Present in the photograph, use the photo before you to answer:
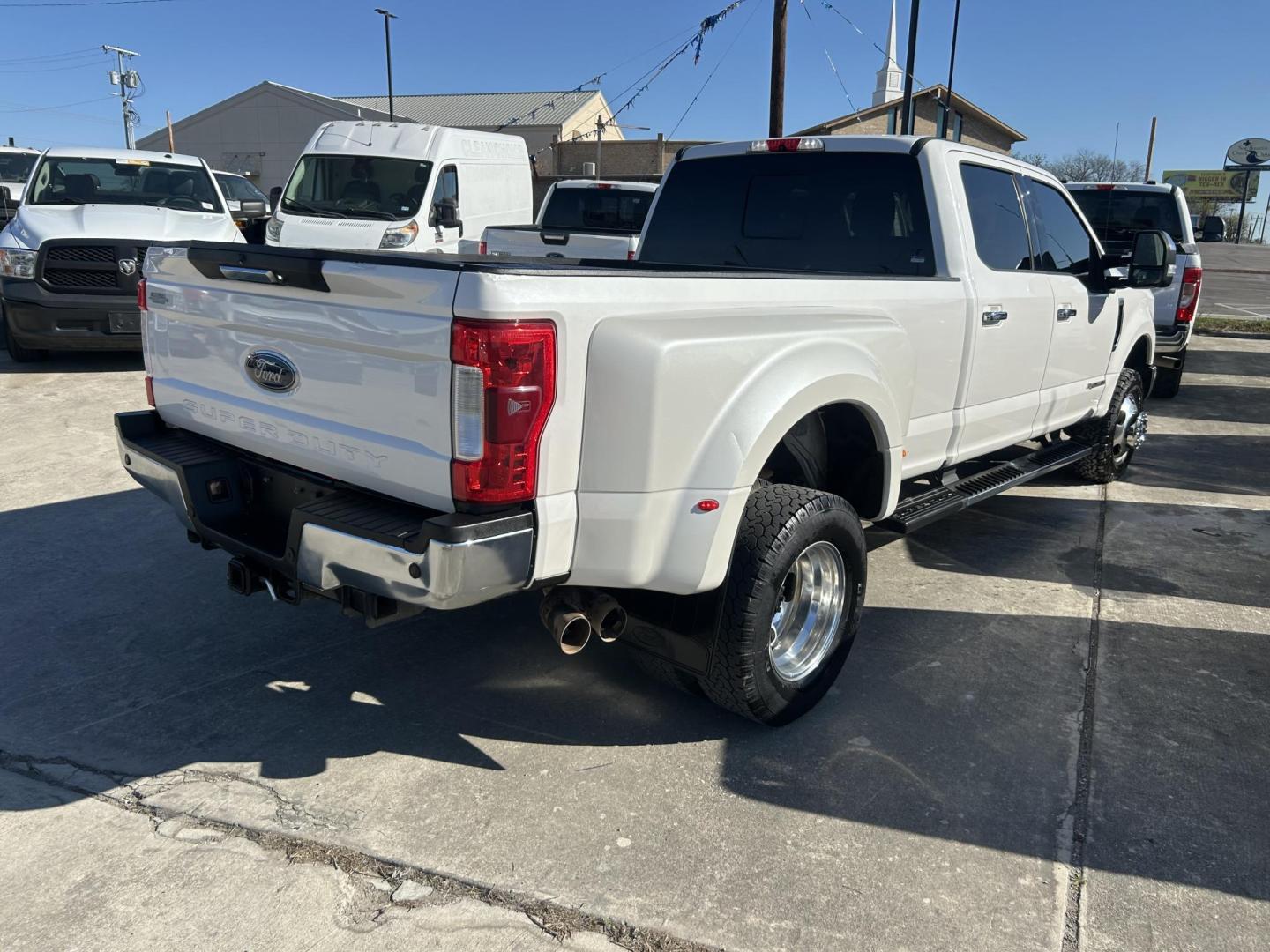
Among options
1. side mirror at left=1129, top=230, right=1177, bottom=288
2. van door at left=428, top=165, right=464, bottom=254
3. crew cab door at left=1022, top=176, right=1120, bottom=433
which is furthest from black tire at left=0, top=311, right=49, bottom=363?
side mirror at left=1129, top=230, right=1177, bottom=288

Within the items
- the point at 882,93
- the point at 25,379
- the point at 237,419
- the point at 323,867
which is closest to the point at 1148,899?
the point at 323,867

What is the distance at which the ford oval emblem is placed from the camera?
9.80ft

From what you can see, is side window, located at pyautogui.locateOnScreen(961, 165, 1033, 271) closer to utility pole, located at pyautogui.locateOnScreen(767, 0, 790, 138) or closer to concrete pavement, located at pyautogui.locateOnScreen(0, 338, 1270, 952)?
concrete pavement, located at pyautogui.locateOnScreen(0, 338, 1270, 952)

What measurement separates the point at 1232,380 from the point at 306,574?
11.8 meters

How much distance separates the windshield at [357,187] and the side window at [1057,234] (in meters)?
8.48

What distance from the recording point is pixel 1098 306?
225 inches

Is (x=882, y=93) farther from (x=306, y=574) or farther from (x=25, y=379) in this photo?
(x=306, y=574)

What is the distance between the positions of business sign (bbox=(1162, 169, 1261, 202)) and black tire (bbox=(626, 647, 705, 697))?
96.8m

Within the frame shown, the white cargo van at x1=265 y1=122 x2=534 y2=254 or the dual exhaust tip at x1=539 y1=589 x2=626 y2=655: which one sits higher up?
the white cargo van at x1=265 y1=122 x2=534 y2=254

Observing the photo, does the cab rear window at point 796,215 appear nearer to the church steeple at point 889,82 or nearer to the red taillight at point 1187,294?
the red taillight at point 1187,294

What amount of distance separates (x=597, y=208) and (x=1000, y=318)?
30.7 feet

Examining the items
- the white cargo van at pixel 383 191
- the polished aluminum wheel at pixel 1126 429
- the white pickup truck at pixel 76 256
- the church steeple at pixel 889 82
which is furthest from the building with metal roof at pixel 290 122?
the polished aluminum wheel at pixel 1126 429

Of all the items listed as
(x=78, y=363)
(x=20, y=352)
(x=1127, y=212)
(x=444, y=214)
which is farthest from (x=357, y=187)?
(x=1127, y=212)

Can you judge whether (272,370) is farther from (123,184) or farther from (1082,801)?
(123,184)
